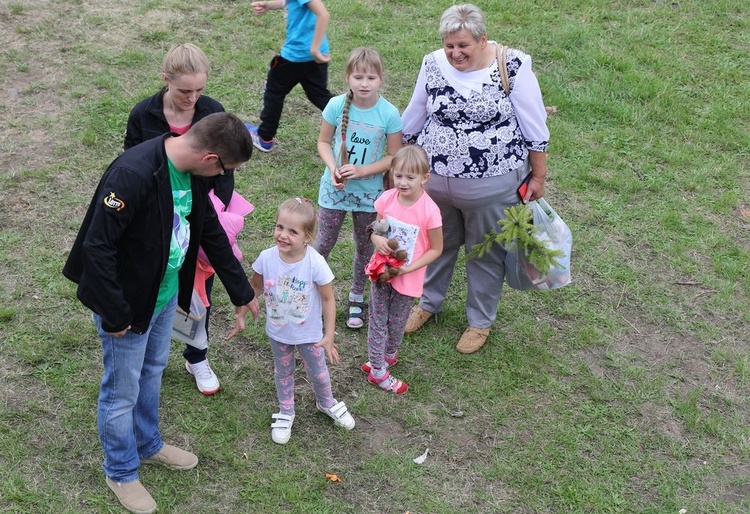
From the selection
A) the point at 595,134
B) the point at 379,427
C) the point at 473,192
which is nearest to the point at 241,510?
the point at 379,427

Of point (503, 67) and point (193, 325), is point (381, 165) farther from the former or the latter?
point (193, 325)

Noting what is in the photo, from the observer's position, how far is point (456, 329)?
16.5ft

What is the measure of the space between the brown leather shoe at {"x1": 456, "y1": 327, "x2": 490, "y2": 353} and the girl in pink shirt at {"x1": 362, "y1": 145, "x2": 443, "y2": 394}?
590mm

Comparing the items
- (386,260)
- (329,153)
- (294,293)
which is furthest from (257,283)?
(329,153)

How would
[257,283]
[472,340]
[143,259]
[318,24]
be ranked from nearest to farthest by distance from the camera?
[143,259] → [257,283] → [472,340] → [318,24]

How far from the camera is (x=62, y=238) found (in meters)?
5.41

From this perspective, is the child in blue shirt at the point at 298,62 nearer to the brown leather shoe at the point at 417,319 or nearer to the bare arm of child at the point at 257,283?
the brown leather shoe at the point at 417,319

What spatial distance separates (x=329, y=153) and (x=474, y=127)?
885 mm

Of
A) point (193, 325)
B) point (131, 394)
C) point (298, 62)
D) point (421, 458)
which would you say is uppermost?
point (298, 62)

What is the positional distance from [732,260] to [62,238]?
15.5 ft

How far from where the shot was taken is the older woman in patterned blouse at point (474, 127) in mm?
4105

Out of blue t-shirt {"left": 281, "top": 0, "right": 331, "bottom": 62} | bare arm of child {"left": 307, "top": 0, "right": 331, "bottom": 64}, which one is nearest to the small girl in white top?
bare arm of child {"left": 307, "top": 0, "right": 331, "bottom": 64}

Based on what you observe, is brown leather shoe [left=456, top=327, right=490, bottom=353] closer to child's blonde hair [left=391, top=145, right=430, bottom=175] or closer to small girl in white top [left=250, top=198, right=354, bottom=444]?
small girl in white top [left=250, top=198, right=354, bottom=444]

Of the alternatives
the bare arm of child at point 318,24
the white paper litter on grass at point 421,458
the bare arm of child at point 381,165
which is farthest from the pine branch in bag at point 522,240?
the bare arm of child at point 318,24
